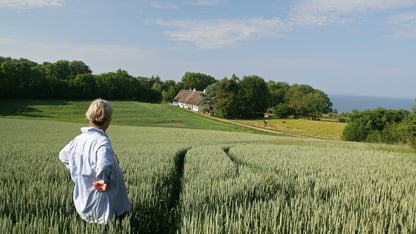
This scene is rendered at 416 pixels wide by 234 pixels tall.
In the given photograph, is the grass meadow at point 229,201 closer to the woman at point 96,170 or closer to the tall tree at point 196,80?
the woman at point 96,170

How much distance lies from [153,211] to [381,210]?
3.73 m

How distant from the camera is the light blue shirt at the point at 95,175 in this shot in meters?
3.61

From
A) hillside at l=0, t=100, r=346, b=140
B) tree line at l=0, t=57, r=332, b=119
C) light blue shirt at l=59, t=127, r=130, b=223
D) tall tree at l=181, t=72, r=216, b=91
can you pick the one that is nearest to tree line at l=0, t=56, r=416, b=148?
tree line at l=0, t=57, r=332, b=119

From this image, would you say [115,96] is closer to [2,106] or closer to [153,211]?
[2,106]

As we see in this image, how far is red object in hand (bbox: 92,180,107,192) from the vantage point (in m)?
3.65

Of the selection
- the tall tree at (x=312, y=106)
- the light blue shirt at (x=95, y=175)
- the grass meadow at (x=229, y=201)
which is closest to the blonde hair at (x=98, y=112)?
the light blue shirt at (x=95, y=175)

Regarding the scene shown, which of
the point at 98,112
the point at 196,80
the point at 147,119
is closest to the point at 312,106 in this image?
the point at 147,119

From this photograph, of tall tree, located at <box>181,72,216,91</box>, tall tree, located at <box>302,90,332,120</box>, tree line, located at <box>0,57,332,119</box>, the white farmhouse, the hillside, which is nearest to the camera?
the hillside

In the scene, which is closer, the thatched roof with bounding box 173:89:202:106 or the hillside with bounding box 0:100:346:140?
the hillside with bounding box 0:100:346:140

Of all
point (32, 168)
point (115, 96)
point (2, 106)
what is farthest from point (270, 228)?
point (115, 96)

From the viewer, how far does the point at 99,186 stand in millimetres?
3697

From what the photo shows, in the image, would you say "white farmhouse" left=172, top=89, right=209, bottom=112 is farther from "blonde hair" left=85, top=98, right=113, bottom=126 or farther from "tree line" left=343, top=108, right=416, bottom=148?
"blonde hair" left=85, top=98, right=113, bottom=126

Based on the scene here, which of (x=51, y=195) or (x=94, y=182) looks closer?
(x=94, y=182)

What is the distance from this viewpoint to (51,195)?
17.9 feet
